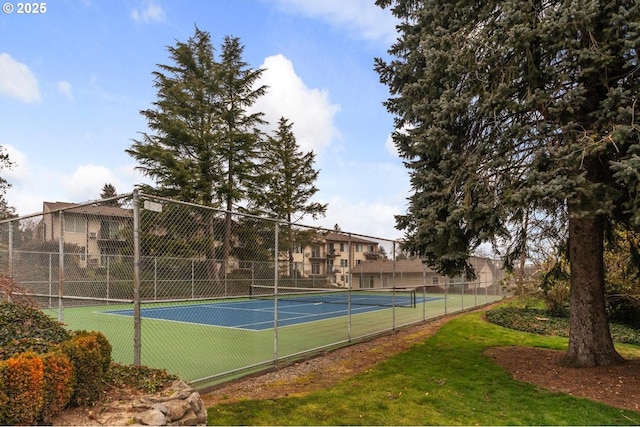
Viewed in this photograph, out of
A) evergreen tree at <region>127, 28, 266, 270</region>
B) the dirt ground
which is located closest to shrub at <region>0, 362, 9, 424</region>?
the dirt ground

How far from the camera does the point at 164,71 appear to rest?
27453mm

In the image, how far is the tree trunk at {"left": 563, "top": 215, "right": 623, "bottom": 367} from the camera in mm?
6820

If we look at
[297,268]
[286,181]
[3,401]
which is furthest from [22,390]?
[286,181]

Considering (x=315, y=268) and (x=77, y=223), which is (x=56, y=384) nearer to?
(x=77, y=223)

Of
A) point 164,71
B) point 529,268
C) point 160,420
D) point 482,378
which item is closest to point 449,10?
point 482,378

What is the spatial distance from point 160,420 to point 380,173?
12.6m

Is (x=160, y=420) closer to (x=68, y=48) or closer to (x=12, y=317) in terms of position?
(x=12, y=317)

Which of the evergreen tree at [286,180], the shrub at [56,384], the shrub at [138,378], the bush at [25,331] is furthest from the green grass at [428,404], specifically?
the evergreen tree at [286,180]

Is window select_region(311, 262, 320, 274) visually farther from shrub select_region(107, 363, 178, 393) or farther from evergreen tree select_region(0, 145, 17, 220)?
evergreen tree select_region(0, 145, 17, 220)

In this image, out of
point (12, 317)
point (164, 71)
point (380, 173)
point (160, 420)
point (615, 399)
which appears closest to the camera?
point (160, 420)

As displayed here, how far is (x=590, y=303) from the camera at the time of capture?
6836 millimetres

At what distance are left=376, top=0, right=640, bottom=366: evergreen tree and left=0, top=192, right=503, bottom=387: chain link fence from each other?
9.36 ft

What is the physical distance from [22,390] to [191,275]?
5880 millimetres

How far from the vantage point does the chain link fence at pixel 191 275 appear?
21.1 feet
